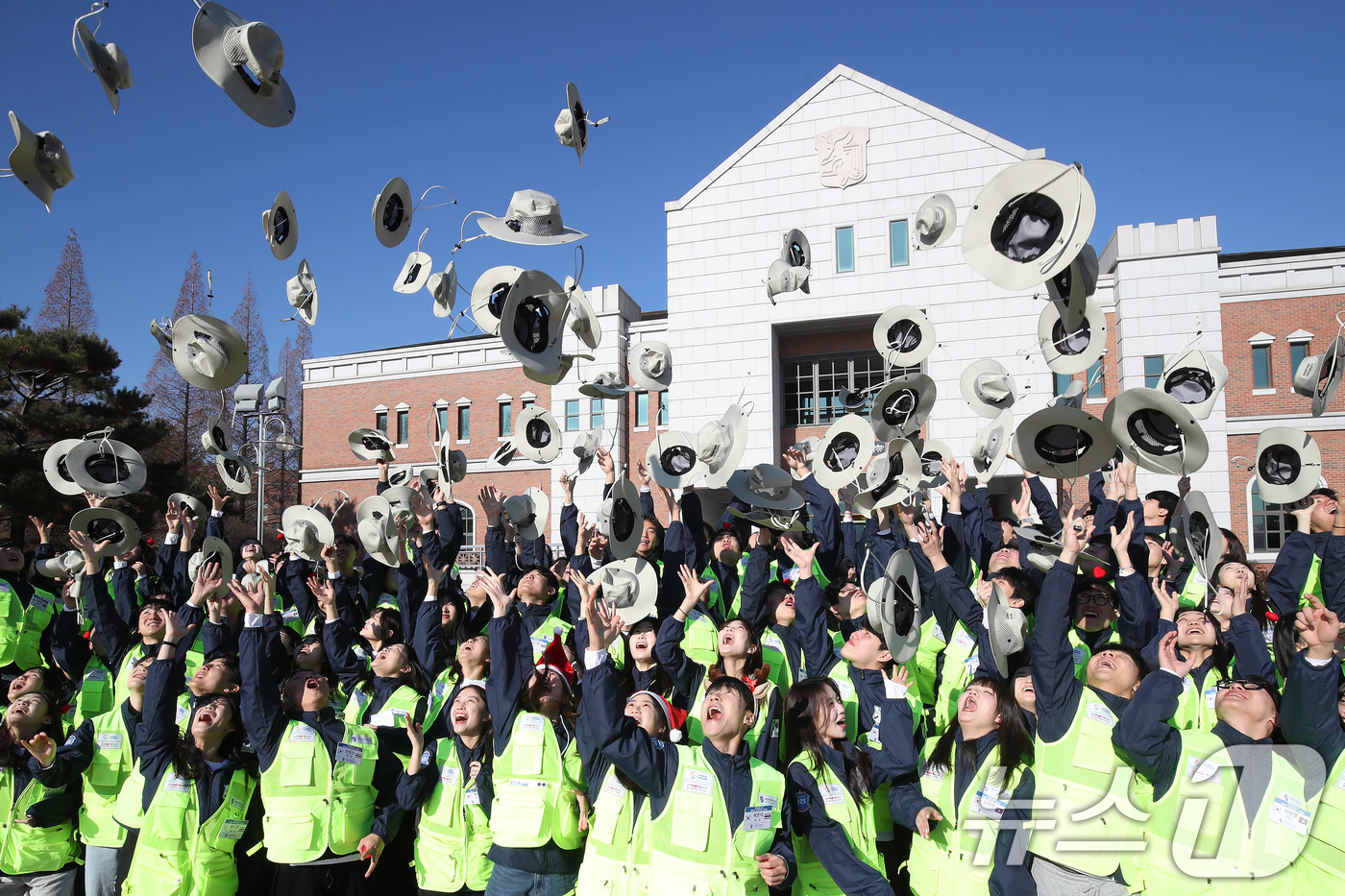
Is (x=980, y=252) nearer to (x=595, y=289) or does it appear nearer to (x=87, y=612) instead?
(x=87, y=612)

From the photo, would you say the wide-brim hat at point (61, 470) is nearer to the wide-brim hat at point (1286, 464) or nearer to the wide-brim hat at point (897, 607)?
the wide-brim hat at point (897, 607)

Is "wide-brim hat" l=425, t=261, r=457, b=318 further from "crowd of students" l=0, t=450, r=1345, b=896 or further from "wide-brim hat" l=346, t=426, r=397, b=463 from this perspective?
"wide-brim hat" l=346, t=426, r=397, b=463

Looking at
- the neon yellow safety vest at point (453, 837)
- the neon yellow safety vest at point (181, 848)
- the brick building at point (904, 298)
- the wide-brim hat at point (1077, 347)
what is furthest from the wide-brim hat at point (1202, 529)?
the brick building at point (904, 298)

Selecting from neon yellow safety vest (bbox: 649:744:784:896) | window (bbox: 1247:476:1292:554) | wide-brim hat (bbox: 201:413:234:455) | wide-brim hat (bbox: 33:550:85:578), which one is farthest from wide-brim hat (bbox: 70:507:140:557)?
window (bbox: 1247:476:1292:554)

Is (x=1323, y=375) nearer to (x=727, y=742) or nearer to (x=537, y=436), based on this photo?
(x=727, y=742)

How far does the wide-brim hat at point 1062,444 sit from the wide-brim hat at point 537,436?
4.80 metres

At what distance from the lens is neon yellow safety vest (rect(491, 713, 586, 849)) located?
3.71 metres

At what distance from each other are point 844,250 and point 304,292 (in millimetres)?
16539

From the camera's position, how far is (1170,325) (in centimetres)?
2064

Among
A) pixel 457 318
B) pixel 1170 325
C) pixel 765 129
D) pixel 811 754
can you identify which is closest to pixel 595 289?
pixel 765 129

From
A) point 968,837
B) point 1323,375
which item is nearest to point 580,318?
point 968,837

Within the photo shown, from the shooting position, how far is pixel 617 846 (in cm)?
339

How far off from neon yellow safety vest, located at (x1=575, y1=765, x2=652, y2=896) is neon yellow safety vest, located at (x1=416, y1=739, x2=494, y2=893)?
0.89 meters

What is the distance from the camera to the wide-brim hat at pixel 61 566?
6855mm
